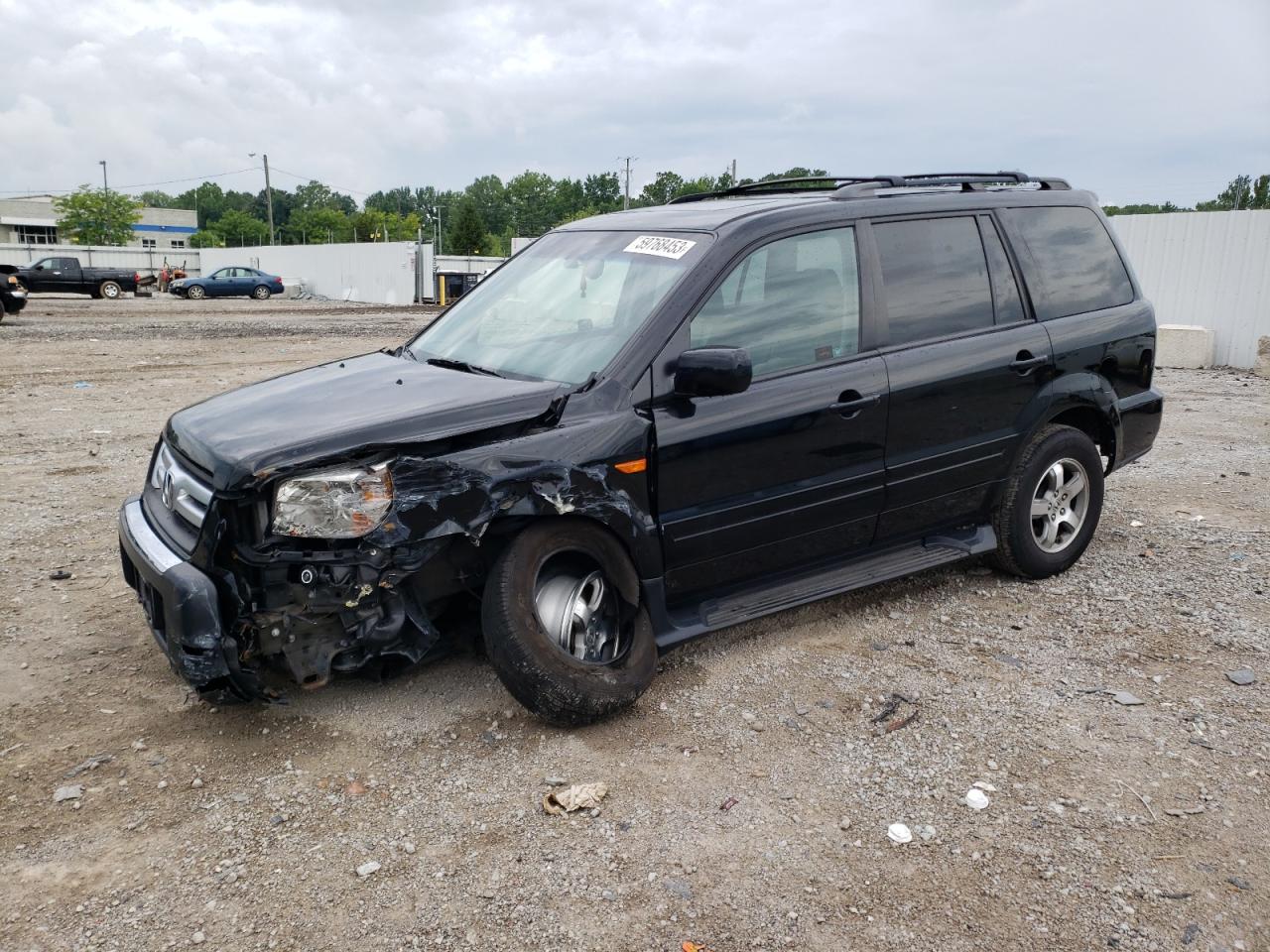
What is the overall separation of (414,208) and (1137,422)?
6387 inches

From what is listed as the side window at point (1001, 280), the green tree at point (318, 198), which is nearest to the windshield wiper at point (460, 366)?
the side window at point (1001, 280)

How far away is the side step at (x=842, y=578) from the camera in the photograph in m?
4.09

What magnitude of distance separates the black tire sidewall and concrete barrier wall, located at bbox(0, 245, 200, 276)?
5646cm

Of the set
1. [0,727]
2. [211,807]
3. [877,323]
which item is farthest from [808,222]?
[0,727]

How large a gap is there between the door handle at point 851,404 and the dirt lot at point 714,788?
103 cm

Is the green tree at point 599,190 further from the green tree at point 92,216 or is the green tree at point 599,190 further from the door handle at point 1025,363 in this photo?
the door handle at point 1025,363

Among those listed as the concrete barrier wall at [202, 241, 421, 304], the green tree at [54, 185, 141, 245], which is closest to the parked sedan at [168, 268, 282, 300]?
the concrete barrier wall at [202, 241, 421, 304]

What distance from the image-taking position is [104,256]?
6053 centimetres

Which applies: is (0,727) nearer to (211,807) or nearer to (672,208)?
(211,807)

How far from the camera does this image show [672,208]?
4.82 m

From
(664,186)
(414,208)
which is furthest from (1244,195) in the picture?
(414,208)

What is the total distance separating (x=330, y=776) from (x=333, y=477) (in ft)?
3.31

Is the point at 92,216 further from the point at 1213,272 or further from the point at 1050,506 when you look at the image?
the point at 1050,506

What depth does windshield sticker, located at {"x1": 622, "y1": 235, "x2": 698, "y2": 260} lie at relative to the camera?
4.12 metres
